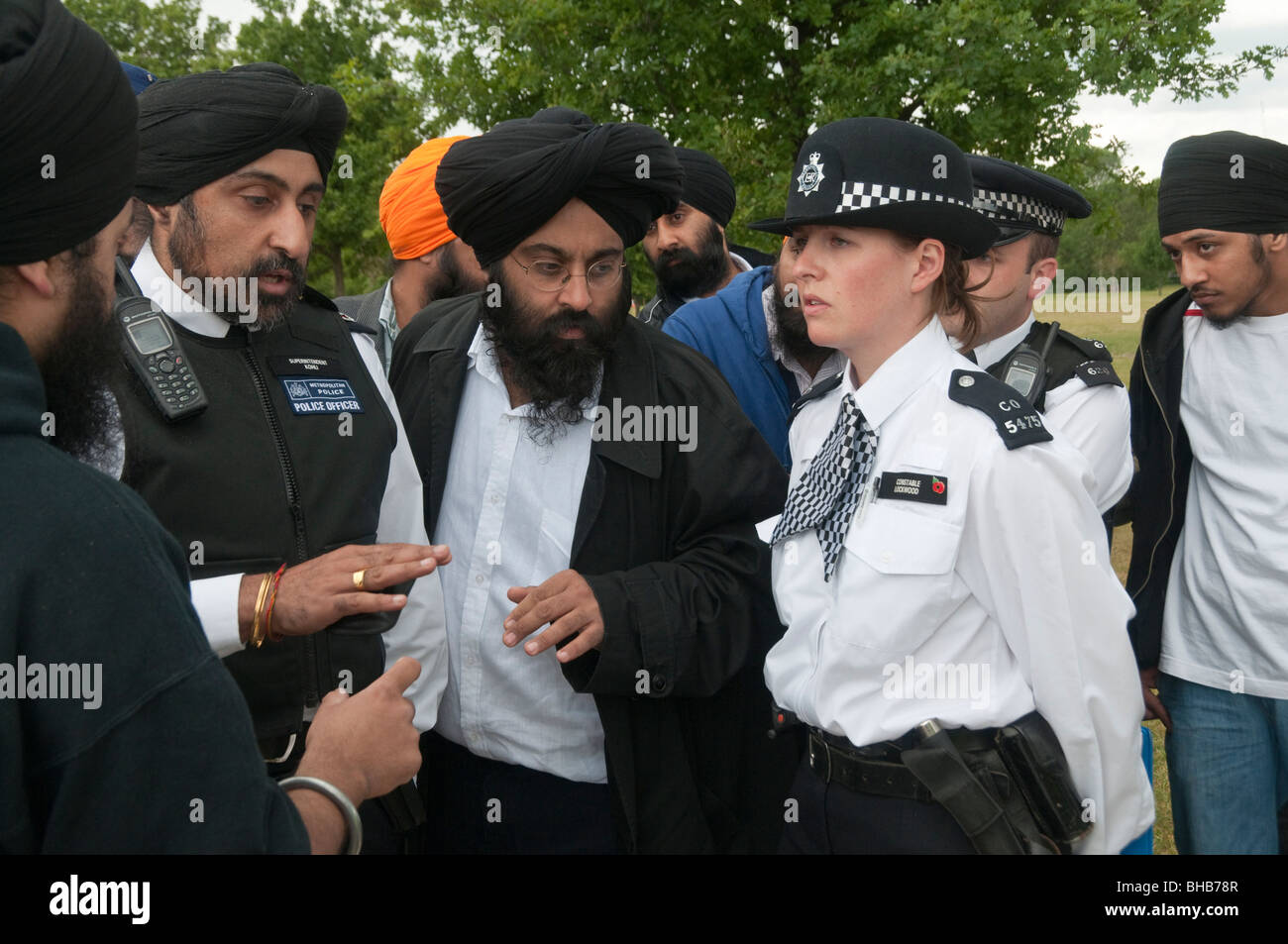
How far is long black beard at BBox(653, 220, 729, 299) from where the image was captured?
5.81 m

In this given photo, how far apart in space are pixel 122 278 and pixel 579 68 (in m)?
9.10

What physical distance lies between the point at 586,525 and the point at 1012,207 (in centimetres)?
166

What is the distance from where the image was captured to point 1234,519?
10.3ft

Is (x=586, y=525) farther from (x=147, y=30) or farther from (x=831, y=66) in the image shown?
(x=147, y=30)

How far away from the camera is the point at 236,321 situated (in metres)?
2.42

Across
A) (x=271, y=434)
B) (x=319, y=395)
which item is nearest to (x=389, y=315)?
(x=319, y=395)

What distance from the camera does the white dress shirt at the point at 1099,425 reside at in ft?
9.61

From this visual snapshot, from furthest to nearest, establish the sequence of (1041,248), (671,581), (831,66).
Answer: (831,66) → (1041,248) → (671,581)

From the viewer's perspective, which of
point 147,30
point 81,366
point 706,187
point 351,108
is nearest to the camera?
point 81,366

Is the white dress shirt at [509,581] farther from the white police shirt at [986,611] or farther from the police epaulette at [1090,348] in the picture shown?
the police epaulette at [1090,348]

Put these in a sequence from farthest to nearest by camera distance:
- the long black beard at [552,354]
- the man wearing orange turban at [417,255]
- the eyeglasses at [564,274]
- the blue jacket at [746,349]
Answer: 1. the man wearing orange turban at [417,255]
2. the blue jacket at [746,349]
3. the eyeglasses at [564,274]
4. the long black beard at [552,354]

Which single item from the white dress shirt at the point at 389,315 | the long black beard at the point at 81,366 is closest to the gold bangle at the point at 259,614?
the long black beard at the point at 81,366

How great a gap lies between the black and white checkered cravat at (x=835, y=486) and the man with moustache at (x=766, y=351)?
48.4 inches

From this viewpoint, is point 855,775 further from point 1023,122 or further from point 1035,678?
point 1023,122
